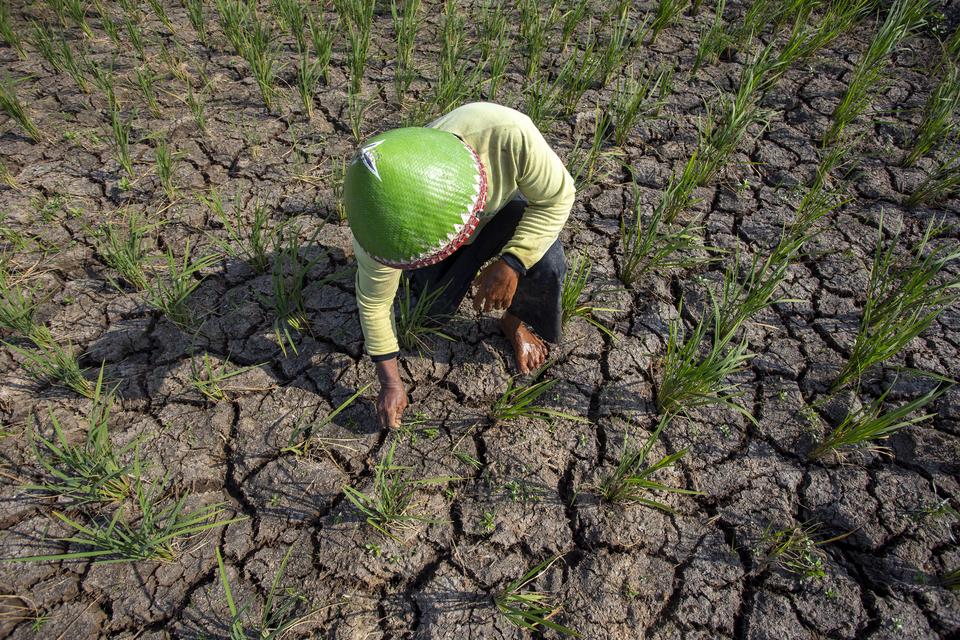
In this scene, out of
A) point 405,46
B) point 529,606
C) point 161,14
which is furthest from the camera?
point 161,14

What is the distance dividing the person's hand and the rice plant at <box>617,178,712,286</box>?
1.07 meters

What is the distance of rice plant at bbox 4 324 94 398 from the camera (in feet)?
5.90

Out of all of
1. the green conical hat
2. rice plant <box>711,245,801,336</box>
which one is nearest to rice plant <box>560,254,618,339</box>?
Result: rice plant <box>711,245,801,336</box>

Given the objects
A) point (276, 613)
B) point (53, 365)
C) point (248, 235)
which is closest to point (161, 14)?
point (248, 235)

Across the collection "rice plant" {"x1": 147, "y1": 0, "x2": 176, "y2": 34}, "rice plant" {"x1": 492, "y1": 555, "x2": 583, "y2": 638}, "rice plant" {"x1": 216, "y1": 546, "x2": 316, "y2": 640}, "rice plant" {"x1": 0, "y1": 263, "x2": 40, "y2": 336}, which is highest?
"rice plant" {"x1": 147, "y1": 0, "x2": 176, "y2": 34}

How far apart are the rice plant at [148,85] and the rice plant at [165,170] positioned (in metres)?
0.36

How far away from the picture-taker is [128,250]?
2.08 meters

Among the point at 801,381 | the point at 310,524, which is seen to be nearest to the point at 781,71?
the point at 801,381

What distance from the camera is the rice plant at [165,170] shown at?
2305mm

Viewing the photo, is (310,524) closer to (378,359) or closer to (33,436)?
(378,359)

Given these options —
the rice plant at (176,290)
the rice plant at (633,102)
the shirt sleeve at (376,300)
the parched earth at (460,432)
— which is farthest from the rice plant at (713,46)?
the rice plant at (176,290)

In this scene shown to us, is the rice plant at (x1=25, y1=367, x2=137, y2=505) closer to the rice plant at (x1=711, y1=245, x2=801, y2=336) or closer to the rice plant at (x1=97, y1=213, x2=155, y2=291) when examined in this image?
the rice plant at (x1=97, y1=213, x2=155, y2=291)

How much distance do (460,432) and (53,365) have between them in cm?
138

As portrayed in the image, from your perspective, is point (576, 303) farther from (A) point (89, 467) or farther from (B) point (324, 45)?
(B) point (324, 45)
